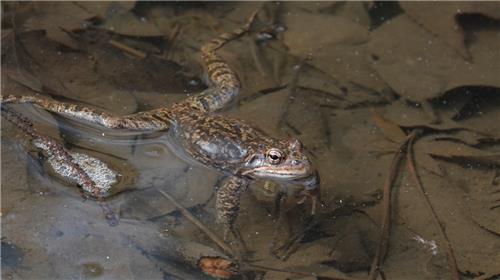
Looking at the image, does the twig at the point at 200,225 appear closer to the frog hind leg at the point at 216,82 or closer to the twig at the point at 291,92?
the frog hind leg at the point at 216,82

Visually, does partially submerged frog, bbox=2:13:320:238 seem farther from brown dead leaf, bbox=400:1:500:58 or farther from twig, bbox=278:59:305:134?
brown dead leaf, bbox=400:1:500:58

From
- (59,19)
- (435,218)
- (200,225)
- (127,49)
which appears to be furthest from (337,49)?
(59,19)

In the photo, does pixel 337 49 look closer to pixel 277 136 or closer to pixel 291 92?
pixel 291 92

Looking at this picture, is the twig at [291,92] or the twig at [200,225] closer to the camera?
the twig at [200,225]

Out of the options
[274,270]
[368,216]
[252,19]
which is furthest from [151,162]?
[252,19]

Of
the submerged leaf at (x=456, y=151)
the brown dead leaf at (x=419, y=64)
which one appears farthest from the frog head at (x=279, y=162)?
the brown dead leaf at (x=419, y=64)

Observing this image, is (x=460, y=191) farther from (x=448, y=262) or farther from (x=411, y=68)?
(x=411, y=68)

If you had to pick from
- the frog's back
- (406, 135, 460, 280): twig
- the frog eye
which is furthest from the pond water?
the frog eye
